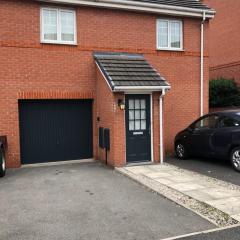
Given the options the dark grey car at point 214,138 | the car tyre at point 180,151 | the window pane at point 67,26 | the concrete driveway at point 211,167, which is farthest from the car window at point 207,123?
the window pane at point 67,26

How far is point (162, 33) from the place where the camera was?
13.6m

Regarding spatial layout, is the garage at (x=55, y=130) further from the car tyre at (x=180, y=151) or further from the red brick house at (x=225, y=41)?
the red brick house at (x=225, y=41)

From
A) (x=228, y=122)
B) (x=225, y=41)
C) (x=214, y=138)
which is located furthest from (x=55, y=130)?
(x=225, y=41)

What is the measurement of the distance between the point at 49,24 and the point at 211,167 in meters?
6.73

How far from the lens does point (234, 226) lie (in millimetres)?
5859

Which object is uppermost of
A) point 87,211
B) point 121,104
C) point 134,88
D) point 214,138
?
point 134,88

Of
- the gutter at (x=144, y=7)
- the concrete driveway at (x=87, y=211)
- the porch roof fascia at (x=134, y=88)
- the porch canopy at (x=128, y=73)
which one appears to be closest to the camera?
the concrete driveway at (x=87, y=211)

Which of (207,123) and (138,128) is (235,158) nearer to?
(207,123)

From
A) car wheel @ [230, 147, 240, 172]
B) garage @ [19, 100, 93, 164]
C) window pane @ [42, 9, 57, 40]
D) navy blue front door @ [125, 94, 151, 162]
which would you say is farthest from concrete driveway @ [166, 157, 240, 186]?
window pane @ [42, 9, 57, 40]

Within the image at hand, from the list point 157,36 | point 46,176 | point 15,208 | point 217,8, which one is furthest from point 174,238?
point 217,8

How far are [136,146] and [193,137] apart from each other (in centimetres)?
194

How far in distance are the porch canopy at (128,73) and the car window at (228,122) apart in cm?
190

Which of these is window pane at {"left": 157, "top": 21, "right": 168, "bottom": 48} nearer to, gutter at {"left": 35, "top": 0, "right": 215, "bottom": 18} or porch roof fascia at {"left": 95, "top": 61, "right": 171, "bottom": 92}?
gutter at {"left": 35, "top": 0, "right": 215, "bottom": 18}

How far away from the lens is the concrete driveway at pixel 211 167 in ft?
31.5
